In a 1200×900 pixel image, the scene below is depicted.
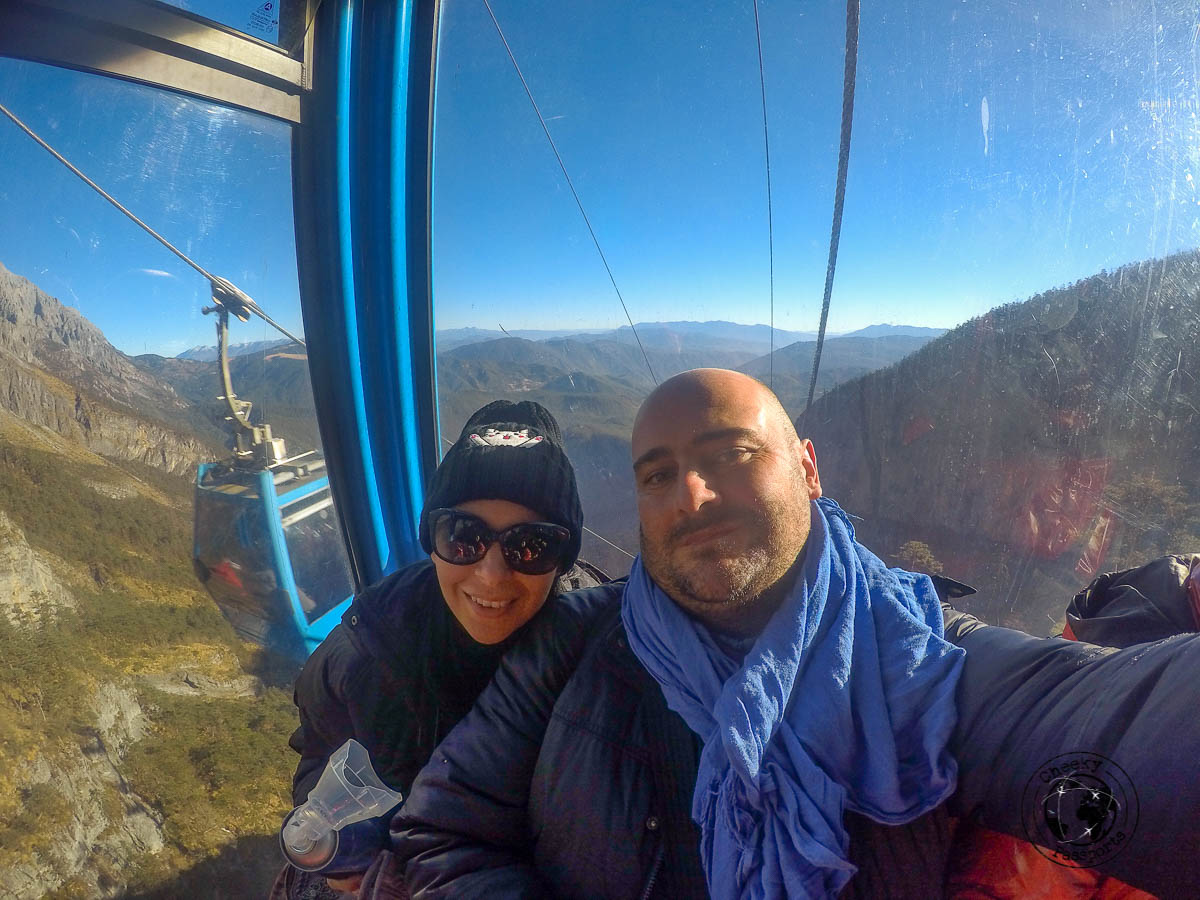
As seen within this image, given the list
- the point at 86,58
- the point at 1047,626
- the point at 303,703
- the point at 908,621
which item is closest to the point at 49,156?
the point at 86,58

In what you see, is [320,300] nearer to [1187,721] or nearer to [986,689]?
[986,689]

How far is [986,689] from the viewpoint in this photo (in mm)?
1010

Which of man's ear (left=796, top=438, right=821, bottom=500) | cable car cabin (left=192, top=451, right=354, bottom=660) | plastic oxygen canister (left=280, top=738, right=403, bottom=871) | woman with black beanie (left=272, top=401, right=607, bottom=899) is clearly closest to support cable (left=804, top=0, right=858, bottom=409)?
man's ear (left=796, top=438, right=821, bottom=500)

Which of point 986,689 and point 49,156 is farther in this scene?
point 49,156

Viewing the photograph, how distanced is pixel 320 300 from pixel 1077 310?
245 centimetres

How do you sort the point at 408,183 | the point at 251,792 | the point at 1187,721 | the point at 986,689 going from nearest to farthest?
the point at 1187,721
the point at 986,689
the point at 251,792
the point at 408,183

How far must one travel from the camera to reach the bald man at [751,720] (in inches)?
36.6

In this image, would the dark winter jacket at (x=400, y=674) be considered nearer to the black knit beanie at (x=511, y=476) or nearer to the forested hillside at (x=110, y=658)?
the black knit beanie at (x=511, y=476)

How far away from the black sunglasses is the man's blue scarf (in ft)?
1.10

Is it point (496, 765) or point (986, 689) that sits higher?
point (986, 689)

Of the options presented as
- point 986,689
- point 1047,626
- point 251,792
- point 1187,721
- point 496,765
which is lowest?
point 251,792

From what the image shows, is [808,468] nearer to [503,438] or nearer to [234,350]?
[503,438]

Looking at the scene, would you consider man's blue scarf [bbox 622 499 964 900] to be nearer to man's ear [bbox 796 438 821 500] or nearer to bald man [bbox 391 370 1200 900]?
bald man [bbox 391 370 1200 900]

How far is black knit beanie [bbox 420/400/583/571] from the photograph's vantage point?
143 centimetres
